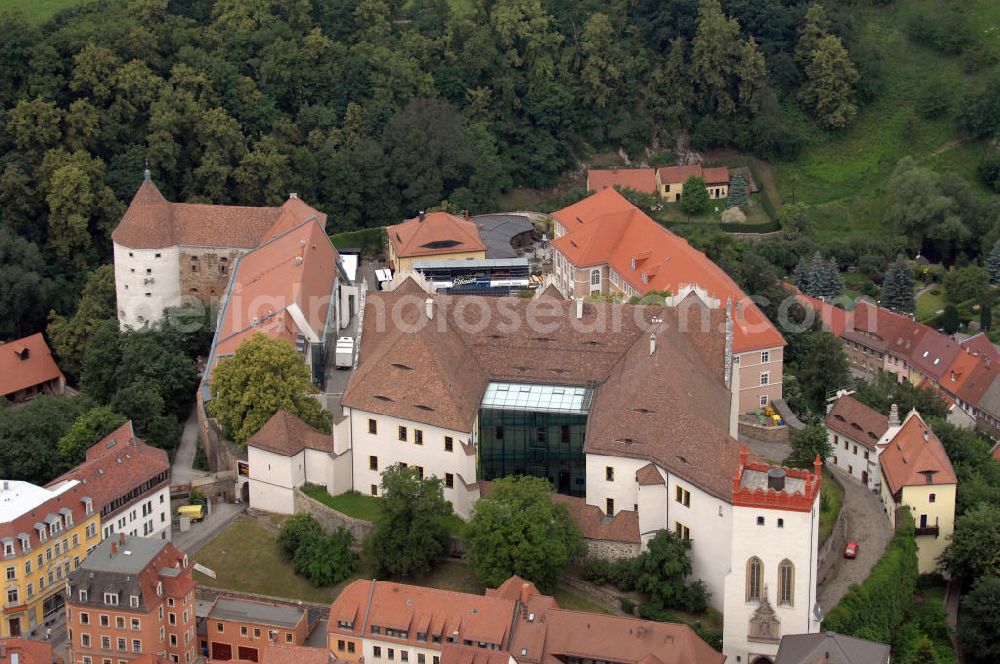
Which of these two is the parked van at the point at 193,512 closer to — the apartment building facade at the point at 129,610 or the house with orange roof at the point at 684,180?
the apartment building facade at the point at 129,610

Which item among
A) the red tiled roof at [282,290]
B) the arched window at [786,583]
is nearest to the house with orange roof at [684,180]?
the red tiled roof at [282,290]

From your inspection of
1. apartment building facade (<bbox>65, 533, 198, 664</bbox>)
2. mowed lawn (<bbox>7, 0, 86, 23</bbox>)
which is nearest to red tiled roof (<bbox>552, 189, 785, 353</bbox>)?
apartment building facade (<bbox>65, 533, 198, 664</bbox>)

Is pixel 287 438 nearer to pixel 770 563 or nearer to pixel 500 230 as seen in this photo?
pixel 770 563

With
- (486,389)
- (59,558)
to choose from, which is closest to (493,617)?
(486,389)

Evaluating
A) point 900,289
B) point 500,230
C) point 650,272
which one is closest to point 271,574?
point 650,272

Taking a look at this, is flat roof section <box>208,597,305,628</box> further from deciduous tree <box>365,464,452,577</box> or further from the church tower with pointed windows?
the church tower with pointed windows

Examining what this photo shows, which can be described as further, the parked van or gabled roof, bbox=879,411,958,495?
gabled roof, bbox=879,411,958,495
